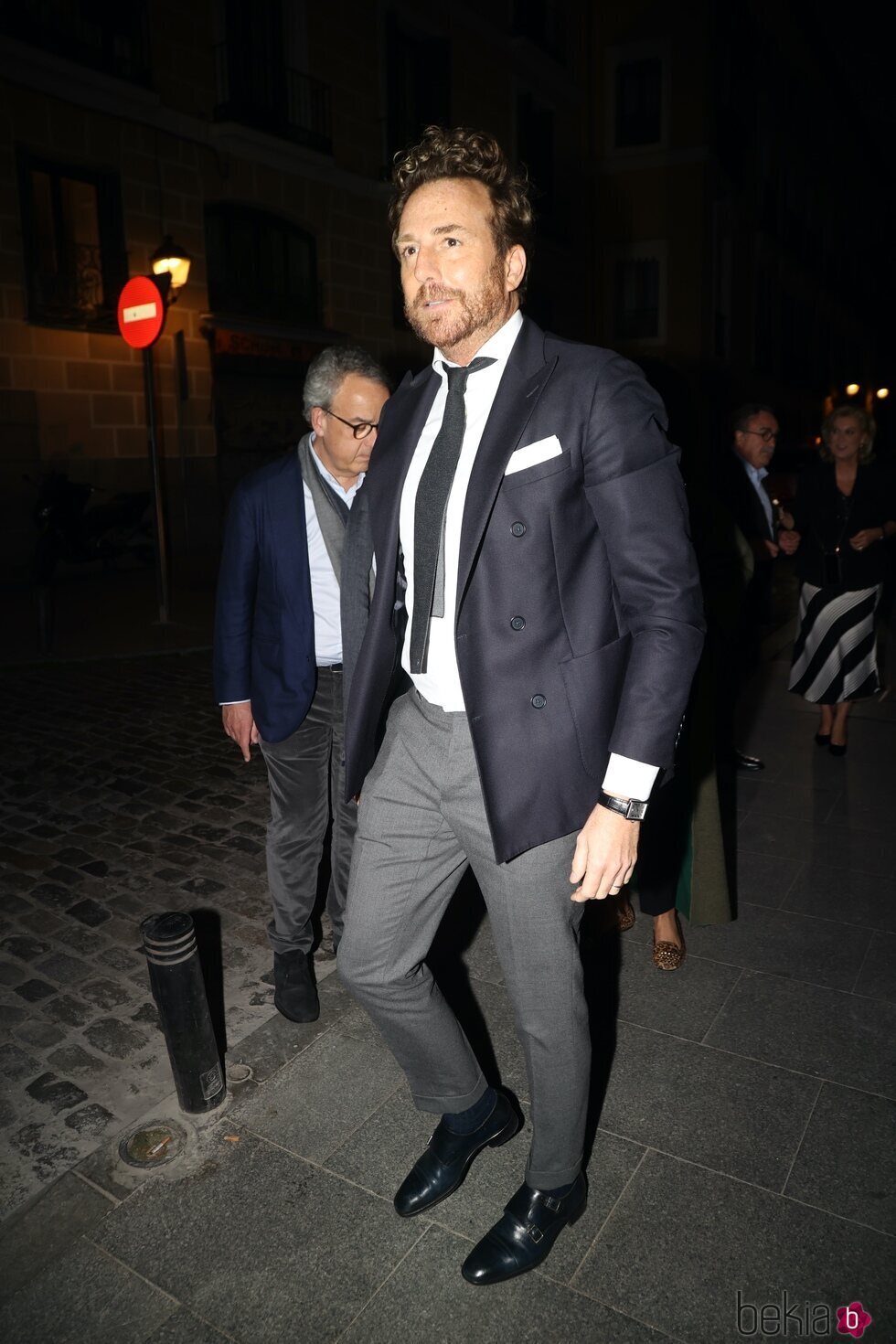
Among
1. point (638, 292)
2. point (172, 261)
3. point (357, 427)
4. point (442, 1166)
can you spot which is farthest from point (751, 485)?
point (638, 292)

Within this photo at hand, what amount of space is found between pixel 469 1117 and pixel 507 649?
1.26m

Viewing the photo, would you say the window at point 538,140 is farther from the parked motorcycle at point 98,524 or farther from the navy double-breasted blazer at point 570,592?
the navy double-breasted blazer at point 570,592

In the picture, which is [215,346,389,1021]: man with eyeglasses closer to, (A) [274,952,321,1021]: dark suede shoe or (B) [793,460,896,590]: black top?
(A) [274,952,321,1021]: dark suede shoe

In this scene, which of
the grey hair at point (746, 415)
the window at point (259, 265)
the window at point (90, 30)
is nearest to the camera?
the grey hair at point (746, 415)

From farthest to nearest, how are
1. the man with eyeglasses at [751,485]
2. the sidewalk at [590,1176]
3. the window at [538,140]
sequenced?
the window at [538,140] < the man with eyeglasses at [751,485] < the sidewalk at [590,1176]

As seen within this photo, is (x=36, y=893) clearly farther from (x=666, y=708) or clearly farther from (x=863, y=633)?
(x=863, y=633)

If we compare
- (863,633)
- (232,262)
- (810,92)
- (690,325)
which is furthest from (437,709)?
(810,92)

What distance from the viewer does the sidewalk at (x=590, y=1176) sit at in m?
2.05

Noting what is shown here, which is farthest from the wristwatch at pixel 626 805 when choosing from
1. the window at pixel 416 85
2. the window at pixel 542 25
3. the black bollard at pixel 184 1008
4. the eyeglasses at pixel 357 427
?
the window at pixel 542 25

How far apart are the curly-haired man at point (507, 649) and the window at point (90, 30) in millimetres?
13653

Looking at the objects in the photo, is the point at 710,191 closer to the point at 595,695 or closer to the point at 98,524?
the point at 98,524

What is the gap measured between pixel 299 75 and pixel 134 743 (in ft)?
46.1

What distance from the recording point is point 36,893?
412 cm

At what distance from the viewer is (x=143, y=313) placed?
9.95m
